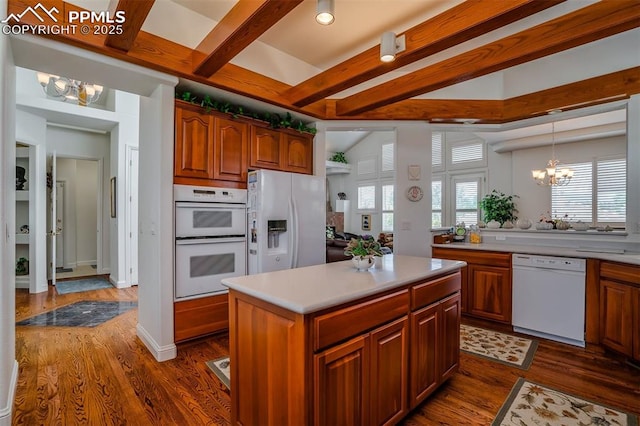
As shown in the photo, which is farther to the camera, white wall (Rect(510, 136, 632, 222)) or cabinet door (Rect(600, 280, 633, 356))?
white wall (Rect(510, 136, 632, 222))

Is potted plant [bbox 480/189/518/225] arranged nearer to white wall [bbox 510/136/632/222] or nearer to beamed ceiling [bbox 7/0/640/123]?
white wall [bbox 510/136/632/222]

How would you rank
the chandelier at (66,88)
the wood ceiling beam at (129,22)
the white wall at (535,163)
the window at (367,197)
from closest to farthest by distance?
the wood ceiling beam at (129,22), the chandelier at (66,88), the white wall at (535,163), the window at (367,197)

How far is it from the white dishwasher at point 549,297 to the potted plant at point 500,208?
4.11m

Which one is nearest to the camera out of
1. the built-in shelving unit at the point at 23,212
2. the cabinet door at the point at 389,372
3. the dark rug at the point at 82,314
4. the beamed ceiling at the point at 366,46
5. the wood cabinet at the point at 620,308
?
the cabinet door at the point at 389,372

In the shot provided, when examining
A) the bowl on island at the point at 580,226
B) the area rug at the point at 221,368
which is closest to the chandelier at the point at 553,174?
the bowl on island at the point at 580,226

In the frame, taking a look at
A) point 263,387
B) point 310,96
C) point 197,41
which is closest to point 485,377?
point 263,387

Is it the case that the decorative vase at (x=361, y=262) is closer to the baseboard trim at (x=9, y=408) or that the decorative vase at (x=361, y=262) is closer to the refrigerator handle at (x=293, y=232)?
the refrigerator handle at (x=293, y=232)

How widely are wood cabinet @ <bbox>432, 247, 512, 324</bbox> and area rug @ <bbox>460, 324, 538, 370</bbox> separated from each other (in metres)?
0.24

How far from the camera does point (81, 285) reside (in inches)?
211

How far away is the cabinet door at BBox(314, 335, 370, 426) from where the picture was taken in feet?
4.51

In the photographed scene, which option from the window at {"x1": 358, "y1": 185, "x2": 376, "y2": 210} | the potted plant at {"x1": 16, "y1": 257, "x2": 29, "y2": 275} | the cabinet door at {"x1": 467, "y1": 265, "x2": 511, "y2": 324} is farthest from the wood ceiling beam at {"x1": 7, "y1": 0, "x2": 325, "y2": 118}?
the window at {"x1": 358, "y1": 185, "x2": 376, "y2": 210}

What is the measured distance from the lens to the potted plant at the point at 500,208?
7.04m

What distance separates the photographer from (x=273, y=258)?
336cm

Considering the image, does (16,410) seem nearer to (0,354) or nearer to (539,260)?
(0,354)
